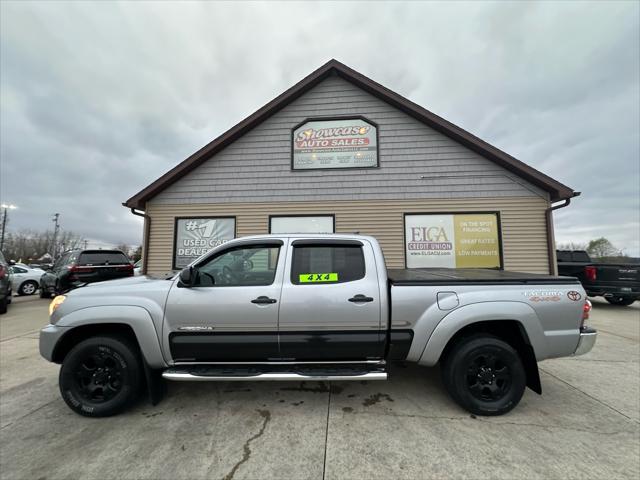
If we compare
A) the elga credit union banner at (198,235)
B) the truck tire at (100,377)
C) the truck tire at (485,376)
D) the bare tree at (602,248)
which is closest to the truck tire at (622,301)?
the truck tire at (485,376)

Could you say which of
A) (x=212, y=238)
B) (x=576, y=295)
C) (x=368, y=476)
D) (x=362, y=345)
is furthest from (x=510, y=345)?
(x=212, y=238)

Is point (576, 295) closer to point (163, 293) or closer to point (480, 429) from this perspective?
point (480, 429)

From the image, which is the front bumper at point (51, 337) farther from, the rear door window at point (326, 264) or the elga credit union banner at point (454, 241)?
the elga credit union banner at point (454, 241)

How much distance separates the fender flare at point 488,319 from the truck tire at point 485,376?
22cm

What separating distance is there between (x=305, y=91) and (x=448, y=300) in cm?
772

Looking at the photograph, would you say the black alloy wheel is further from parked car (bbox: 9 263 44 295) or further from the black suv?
parked car (bbox: 9 263 44 295)

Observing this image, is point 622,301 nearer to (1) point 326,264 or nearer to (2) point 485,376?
(2) point 485,376

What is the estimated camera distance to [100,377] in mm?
2877

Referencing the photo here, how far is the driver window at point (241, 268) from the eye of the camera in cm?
298

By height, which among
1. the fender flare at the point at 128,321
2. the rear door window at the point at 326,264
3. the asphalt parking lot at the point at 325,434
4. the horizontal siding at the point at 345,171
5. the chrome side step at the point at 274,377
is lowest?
the asphalt parking lot at the point at 325,434

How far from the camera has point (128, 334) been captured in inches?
118

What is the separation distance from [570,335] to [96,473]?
441 cm

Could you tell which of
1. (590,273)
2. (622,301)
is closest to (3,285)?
(590,273)

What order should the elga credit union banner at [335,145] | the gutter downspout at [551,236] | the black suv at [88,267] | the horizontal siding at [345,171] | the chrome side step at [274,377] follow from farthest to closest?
the elga credit union banner at [335,145] < the black suv at [88,267] < the horizontal siding at [345,171] < the gutter downspout at [551,236] < the chrome side step at [274,377]
